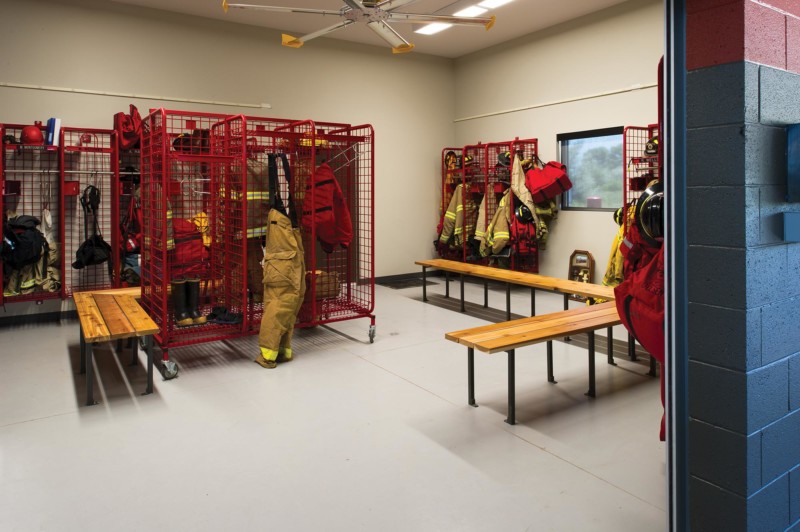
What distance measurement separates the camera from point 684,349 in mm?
1678

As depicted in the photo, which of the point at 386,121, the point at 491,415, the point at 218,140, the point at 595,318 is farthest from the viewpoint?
the point at 386,121

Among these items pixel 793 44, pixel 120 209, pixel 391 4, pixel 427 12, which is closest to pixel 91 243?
pixel 120 209

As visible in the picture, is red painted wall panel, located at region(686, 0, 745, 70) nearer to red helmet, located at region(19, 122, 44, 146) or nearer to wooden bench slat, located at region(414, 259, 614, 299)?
wooden bench slat, located at region(414, 259, 614, 299)

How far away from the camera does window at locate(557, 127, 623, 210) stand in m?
6.89

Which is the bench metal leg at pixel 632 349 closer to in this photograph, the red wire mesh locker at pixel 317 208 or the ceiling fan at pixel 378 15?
the red wire mesh locker at pixel 317 208

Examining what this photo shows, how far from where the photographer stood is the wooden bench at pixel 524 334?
3291 millimetres

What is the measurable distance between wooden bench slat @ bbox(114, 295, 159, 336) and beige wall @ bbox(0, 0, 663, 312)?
261 centimetres

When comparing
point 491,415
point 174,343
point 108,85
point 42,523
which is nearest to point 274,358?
point 174,343

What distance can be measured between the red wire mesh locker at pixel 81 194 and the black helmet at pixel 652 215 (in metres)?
5.43

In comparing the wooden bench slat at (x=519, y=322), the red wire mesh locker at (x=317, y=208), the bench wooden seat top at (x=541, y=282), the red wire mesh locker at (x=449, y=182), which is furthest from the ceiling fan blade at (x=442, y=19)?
the red wire mesh locker at (x=449, y=182)

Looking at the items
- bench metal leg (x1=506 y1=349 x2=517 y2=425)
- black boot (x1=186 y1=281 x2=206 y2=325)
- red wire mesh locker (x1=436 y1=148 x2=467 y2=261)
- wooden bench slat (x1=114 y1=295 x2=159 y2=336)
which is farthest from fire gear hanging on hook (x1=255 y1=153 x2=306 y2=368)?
red wire mesh locker (x1=436 y1=148 x2=467 y2=261)

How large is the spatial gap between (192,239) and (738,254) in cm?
412

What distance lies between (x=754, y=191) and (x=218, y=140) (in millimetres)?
4308

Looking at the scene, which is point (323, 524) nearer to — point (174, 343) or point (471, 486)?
point (471, 486)
